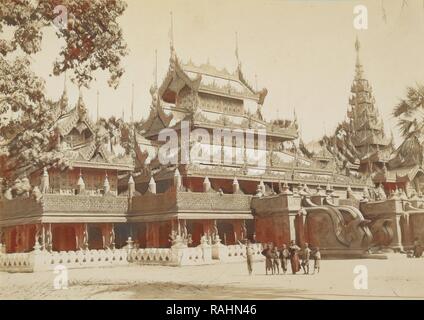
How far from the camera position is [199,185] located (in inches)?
757

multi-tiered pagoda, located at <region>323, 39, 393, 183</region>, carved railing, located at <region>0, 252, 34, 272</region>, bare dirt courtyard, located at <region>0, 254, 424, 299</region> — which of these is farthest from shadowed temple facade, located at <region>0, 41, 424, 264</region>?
bare dirt courtyard, located at <region>0, 254, 424, 299</region>

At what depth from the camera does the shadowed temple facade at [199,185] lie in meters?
15.6

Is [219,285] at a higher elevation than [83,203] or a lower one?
lower

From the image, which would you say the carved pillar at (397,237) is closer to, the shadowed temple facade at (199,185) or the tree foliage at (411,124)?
the shadowed temple facade at (199,185)

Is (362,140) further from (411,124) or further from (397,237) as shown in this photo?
(397,237)

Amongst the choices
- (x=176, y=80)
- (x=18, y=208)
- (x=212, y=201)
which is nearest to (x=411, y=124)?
(x=212, y=201)

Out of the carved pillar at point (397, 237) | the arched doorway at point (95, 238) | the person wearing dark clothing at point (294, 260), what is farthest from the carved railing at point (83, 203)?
the carved pillar at point (397, 237)

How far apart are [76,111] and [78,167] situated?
1.85 m

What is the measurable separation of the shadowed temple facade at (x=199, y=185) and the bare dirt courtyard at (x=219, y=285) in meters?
1.97

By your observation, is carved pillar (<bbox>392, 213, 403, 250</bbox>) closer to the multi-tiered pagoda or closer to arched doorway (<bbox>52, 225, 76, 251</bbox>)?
arched doorway (<bbox>52, 225, 76, 251</bbox>)

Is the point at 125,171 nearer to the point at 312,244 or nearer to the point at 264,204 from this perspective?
the point at 264,204

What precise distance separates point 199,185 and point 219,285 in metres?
7.49
